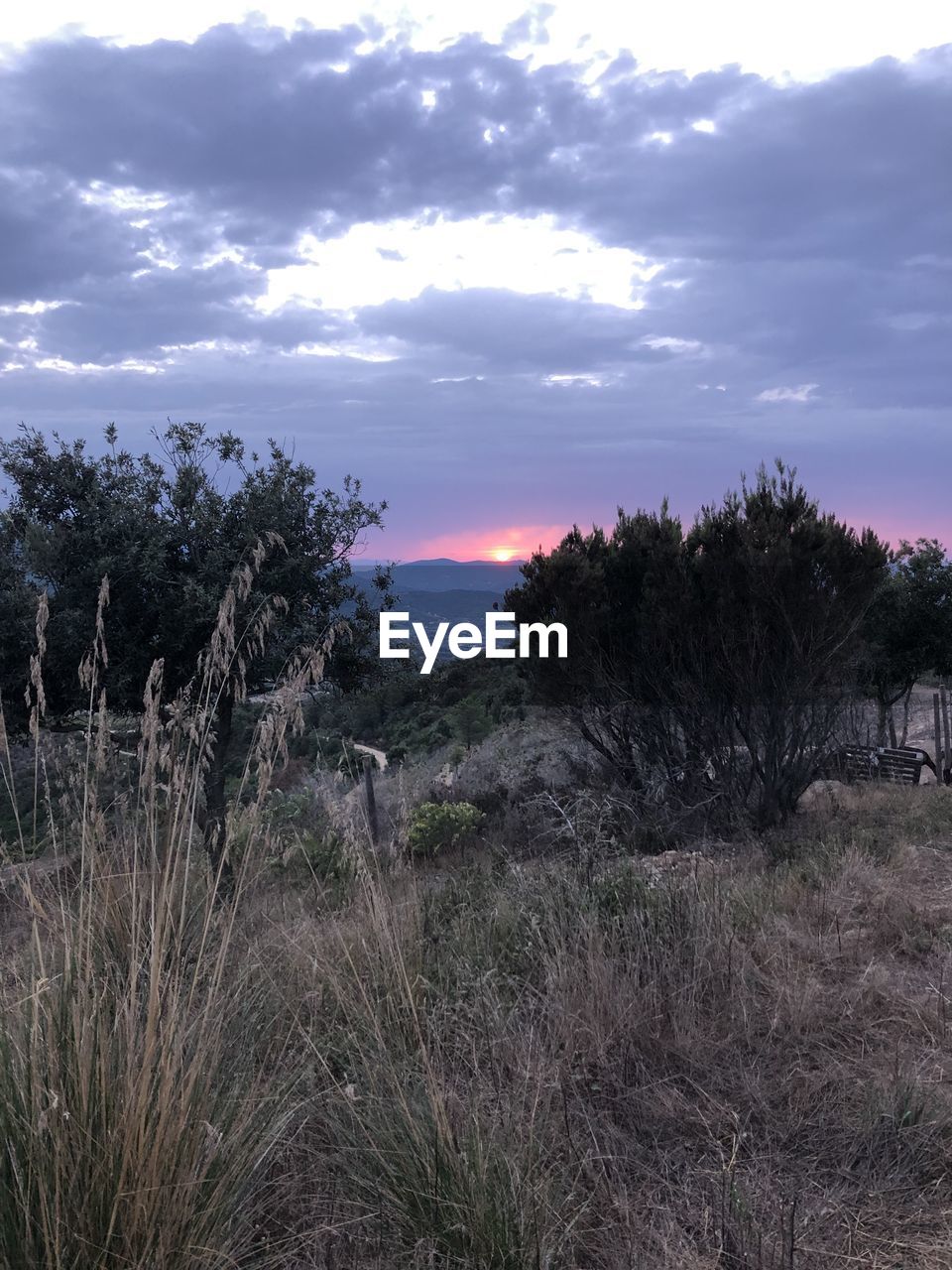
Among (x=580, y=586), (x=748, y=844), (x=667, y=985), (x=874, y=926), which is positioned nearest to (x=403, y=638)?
(x=580, y=586)

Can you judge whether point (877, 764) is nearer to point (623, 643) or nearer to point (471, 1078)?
point (623, 643)

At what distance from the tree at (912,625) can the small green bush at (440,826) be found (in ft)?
38.3

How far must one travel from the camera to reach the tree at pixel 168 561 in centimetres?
821

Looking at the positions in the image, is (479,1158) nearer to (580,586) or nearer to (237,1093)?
(237,1093)

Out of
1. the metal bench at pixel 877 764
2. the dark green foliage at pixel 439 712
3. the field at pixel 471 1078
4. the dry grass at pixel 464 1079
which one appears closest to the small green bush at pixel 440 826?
the field at pixel 471 1078

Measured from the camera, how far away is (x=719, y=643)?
31.1 ft

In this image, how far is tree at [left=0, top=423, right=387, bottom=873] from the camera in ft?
26.9

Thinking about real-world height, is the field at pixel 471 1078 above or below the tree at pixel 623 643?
below

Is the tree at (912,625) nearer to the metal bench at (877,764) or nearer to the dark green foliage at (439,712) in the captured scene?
the metal bench at (877,764)

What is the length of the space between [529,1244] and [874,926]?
11.5 feet

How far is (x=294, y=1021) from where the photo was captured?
2971 mm

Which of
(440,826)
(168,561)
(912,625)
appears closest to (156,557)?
(168,561)

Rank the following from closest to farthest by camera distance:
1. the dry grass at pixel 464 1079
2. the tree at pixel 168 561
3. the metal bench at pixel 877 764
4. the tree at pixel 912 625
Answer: the dry grass at pixel 464 1079 → the tree at pixel 168 561 → the metal bench at pixel 877 764 → the tree at pixel 912 625

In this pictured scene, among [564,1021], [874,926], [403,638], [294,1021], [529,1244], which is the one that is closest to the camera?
[529,1244]
